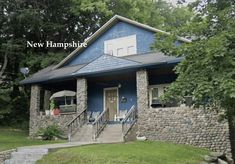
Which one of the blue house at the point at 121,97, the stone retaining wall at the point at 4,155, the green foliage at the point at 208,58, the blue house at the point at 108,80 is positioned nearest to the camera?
the green foliage at the point at 208,58

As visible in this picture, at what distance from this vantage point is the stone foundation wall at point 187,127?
1612 centimetres

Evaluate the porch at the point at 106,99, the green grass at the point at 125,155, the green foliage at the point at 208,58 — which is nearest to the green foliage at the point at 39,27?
the porch at the point at 106,99

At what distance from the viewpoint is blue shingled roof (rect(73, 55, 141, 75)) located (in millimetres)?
19469

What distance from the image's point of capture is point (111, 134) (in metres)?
17.8

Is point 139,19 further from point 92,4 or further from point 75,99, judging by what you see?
point 75,99

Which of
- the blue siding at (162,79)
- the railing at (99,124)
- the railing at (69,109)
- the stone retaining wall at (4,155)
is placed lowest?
the stone retaining wall at (4,155)

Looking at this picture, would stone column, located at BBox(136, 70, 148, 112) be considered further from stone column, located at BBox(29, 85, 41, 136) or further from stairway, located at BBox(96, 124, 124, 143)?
stone column, located at BBox(29, 85, 41, 136)

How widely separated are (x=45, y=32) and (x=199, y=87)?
896 inches

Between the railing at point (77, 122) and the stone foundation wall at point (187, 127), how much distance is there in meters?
3.62

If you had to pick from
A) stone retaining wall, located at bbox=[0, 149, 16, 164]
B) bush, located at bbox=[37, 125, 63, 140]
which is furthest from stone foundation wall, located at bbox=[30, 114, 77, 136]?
stone retaining wall, located at bbox=[0, 149, 16, 164]

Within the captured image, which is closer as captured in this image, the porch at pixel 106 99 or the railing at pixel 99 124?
the railing at pixel 99 124

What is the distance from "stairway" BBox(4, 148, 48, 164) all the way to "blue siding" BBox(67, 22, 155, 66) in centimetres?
998

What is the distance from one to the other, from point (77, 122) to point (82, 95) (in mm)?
1736

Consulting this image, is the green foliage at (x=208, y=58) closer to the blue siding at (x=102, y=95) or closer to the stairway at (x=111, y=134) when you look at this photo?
the stairway at (x=111, y=134)
